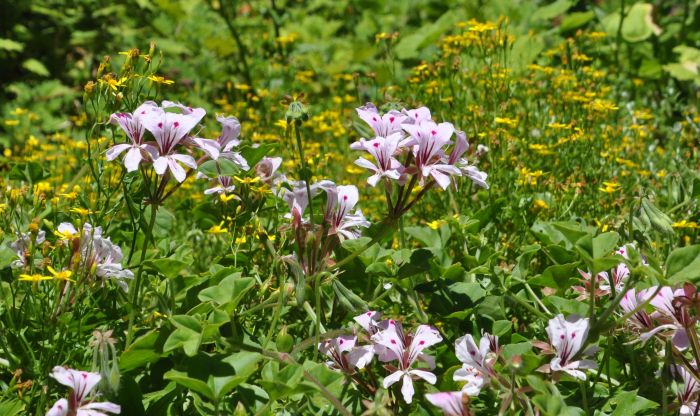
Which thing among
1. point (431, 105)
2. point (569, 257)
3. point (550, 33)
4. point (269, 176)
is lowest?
point (550, 33)

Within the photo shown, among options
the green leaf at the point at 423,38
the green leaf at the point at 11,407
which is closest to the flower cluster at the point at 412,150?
the green leaf at the point at 11,407

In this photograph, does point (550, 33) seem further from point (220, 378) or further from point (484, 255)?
point (220, 378)

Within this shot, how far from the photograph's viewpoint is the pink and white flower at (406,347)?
5.91 ft

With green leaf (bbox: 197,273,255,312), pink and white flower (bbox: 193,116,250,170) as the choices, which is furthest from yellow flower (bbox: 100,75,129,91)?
green leaf (bbox: 197,273,255,312)

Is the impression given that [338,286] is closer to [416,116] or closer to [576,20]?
[416,116]

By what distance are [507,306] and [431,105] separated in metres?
1.63

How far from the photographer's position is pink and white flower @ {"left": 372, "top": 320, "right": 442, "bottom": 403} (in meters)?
1.80

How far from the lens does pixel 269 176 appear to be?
7.50 feet

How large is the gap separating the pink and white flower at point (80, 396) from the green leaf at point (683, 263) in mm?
1090

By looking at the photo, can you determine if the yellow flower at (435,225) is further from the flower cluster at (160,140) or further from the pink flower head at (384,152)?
the flower cluster at (160,140)

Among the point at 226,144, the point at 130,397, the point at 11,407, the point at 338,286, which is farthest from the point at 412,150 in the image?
the point at 11,407

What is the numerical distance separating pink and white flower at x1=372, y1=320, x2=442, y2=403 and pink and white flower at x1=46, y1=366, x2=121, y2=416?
0.56 m

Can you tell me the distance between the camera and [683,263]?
170cm

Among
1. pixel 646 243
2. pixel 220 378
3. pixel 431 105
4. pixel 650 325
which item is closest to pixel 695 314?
pixel 650 325
